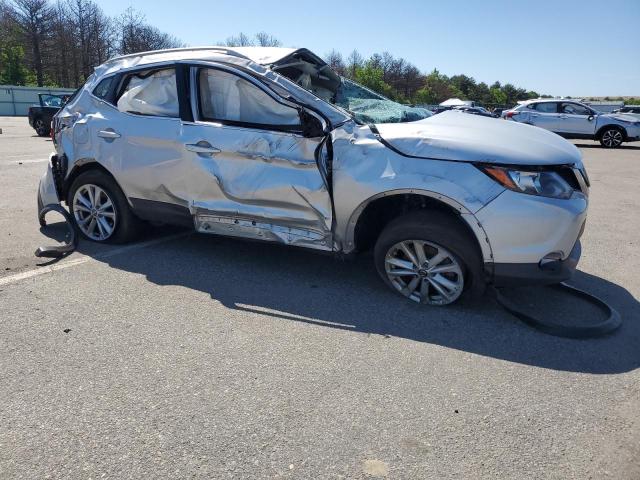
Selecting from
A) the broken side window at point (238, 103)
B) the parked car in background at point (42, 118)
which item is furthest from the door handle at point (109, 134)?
the parked car in background at point (42, 118)

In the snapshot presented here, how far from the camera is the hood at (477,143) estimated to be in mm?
3469

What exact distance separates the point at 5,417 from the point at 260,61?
318 centimetres

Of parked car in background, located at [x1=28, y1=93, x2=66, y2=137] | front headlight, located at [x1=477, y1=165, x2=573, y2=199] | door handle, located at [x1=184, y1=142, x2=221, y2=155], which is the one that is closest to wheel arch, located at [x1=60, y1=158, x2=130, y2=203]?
door handle, located at [x1=184, y1=142, x2=221, y2=155]

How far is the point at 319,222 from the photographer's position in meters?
4.04

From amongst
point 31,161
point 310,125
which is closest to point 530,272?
point 310,125

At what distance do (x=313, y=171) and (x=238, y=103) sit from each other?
0.97 m

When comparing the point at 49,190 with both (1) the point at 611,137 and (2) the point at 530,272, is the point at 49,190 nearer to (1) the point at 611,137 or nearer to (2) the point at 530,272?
(2) the point at 530,272

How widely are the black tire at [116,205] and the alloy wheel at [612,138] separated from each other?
1995 cm

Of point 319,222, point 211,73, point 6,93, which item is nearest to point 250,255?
point 319,222

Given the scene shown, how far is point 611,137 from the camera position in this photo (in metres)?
20.0

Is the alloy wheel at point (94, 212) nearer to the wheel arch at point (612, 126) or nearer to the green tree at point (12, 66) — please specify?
the wheel arch at point (612, 126)

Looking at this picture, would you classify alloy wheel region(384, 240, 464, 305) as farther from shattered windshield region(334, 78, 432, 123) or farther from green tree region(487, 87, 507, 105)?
green tree region(487, 87, 507, 105)

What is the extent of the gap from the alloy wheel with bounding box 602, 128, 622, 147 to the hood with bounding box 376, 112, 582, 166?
18.5 m

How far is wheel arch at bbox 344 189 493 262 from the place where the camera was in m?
3.52
